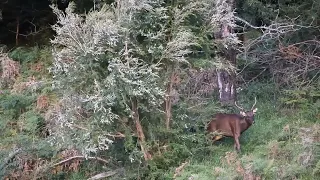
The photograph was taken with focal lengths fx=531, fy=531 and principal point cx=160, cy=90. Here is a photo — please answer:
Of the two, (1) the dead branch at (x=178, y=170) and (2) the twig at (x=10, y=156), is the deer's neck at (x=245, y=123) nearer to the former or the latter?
(1) the dead branch at (x=178, y=170)

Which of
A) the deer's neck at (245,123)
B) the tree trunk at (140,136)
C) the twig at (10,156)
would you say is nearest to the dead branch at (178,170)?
the tree trunk at (140,136)

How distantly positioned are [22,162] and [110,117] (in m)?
2.48

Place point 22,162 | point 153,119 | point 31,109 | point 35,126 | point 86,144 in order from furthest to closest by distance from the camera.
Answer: point 31,109
point 35,126
point 22,162
point 153,119
point 86,144

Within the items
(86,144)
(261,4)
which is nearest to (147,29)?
(86,144)

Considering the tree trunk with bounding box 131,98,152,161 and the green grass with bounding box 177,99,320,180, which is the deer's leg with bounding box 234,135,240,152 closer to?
the green grass with bounding box 177,99,320,180

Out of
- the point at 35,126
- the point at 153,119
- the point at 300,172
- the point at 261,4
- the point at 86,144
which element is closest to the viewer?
the point at 300,172

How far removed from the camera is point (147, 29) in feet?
28.2

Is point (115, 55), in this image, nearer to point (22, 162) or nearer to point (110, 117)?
point (110, 117)

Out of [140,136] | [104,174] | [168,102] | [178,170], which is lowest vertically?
[104,174]

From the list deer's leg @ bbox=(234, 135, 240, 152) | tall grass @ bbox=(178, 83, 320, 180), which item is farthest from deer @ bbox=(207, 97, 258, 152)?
tall grass @ bbox=(178, 83, 320, 180)

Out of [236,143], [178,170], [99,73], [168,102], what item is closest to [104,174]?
[178,170]

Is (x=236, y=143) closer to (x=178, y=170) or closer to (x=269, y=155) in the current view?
(x=269, y=155)

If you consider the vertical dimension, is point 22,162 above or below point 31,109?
below

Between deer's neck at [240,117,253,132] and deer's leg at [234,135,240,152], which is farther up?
deer's neck at [240,117,253,132]
